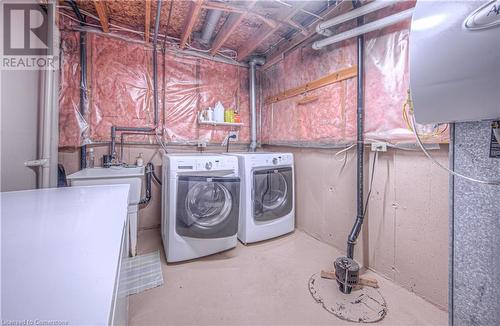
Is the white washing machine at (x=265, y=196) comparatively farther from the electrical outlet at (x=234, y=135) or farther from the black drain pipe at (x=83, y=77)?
the black drain pipe at (x=83, y=77)

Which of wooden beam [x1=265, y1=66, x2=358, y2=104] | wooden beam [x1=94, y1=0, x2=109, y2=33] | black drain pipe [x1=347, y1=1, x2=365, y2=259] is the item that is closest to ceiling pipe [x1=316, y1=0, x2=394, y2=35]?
black drain pipe [x1=347, y1=1, x2=365, y2=259]

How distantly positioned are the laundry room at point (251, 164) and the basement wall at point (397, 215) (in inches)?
0.5

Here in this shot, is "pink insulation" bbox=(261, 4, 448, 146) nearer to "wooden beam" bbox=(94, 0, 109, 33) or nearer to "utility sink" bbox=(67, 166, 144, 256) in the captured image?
"utility sink" bbox=(67, 166, 144, 256)

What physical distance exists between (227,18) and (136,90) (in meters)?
1.33

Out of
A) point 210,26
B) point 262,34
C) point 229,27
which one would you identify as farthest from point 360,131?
point 210,26

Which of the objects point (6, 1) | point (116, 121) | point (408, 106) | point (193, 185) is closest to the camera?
point (6, 1)

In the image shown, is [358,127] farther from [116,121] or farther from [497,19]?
[116,121]

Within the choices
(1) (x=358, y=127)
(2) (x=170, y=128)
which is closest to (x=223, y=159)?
(2) (x=170, y=128)

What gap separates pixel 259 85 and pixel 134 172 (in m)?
2.23

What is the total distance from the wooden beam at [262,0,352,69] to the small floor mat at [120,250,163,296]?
8.81ft

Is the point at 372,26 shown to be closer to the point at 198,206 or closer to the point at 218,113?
the point at 218,113

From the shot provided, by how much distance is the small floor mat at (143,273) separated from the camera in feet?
5.17

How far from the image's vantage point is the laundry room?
633 mm

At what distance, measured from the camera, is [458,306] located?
0.82 metres
